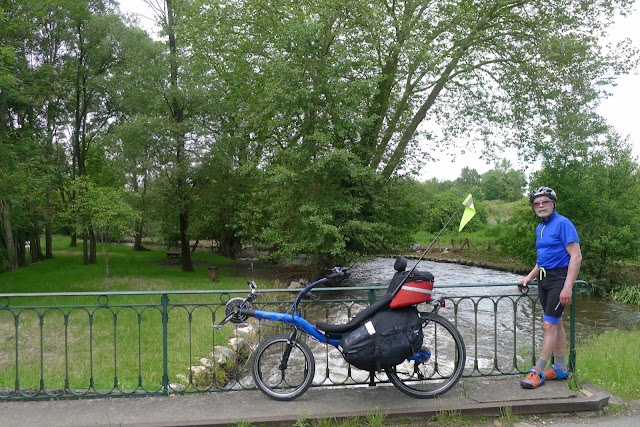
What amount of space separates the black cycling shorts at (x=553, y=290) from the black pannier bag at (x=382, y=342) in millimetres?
1461

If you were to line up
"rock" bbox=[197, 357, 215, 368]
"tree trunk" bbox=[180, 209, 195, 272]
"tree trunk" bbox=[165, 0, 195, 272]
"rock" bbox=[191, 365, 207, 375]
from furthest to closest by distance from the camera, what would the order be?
"tree trunk" bbox=[180, 209, 195, 272]
"tree trunk" bbox=[165, 0, 195, 272]
"rock" bbox=[197, 357, 215, 368]
"rock" bbox=[191, 365, 207, 375]

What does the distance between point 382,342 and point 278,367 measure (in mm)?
1133

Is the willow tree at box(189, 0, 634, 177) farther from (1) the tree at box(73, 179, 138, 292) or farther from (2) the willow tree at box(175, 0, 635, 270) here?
(1) the tree at box(73, 179, 138, 292)

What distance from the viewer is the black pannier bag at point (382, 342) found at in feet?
12.6

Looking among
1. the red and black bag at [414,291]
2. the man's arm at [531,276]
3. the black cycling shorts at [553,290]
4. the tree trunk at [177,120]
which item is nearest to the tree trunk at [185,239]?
the tree trunk at [177,120]

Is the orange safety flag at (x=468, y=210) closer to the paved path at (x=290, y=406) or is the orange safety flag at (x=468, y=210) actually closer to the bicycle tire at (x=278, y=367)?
the paved path at (x=290, y=406)

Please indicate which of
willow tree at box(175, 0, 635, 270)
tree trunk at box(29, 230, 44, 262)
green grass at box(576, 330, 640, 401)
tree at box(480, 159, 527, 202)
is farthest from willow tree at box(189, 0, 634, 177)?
tree at box(480, 159, 527, 202)

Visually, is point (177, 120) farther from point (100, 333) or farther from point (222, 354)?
point (222, 354)

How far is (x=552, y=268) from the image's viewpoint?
4449 mm

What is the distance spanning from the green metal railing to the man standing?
1.16ft

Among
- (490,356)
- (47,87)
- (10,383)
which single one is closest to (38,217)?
(47,87)

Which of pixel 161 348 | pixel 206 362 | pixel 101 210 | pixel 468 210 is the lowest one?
pixel 206 362

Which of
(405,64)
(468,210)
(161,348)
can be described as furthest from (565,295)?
(405,64)

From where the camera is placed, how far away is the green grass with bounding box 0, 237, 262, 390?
657 cm
